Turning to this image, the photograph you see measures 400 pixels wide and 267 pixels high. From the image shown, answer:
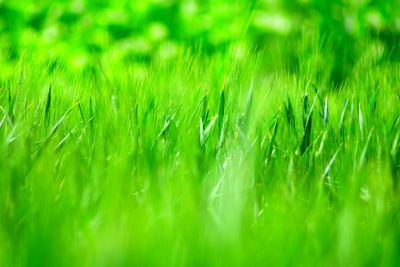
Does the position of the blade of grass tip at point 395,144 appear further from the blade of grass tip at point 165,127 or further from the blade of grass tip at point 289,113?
the blade of grass tip at point 165,127

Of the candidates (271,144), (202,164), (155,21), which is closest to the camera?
(202,164)

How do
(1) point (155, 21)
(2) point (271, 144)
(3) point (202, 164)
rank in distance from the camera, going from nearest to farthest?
(3) point (202, 164), (2) point (271, 144), (1) point (155, 21)

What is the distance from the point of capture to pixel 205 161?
96 cm

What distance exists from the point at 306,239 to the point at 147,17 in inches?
94.3

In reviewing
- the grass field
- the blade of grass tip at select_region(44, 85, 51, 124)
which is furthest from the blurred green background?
the blade of grass tip at select_region(44, 85, 51, 124)

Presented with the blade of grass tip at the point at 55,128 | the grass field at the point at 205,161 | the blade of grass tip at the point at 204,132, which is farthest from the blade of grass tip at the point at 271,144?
the blade of grass tip at the point at 55,128

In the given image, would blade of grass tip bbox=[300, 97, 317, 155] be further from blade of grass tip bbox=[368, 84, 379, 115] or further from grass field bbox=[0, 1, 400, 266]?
blade of grass tip bbox=[368, 84, 379, 115]

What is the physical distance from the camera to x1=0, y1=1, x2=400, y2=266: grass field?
675mm

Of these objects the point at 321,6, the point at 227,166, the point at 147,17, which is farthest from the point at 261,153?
the point at 147,17

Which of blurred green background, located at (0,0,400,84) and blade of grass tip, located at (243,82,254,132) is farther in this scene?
blurred green background, located at (0,0,400,84)

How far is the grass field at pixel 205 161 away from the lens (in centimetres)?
68

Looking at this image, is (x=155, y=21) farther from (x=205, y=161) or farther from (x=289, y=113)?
(x=205, y=161)

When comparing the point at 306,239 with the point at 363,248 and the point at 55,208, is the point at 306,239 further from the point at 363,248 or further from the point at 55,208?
the point at 55,208

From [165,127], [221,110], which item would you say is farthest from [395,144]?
[165,127]
